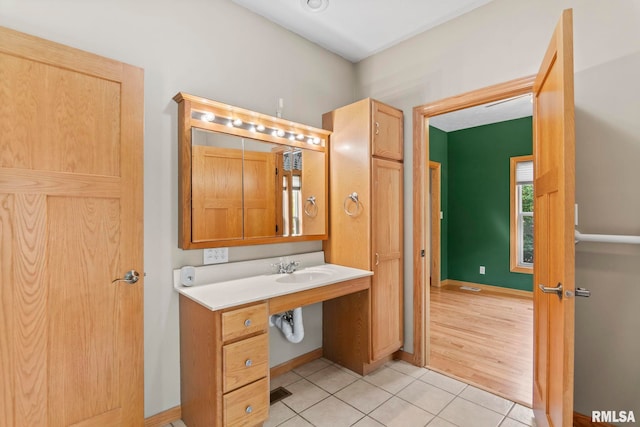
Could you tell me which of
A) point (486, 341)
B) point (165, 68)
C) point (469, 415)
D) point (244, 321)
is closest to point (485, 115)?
point (486, 341)

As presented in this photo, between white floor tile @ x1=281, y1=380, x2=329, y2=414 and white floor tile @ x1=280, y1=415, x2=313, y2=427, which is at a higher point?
white floor tile @ x1=280, y1=415, x2=313, y2=427

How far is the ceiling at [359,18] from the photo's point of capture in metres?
2.23

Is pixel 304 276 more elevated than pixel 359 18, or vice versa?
pixel 359 18

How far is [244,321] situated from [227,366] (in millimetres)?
230

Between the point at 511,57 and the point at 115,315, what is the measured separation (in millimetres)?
2876

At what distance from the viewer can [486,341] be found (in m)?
3.06

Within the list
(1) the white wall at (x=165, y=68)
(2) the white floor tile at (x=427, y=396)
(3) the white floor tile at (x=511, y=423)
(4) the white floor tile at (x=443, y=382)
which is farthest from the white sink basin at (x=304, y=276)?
(3) the white floor tile at (x=511, y=423)

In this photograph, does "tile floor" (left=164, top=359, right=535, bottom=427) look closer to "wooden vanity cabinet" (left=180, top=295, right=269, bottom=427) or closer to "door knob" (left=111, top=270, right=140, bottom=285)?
"wooden vanity cabinet" (left=180, top=295, right=269, bottom=427)

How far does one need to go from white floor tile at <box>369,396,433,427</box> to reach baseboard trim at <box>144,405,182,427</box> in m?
1.20

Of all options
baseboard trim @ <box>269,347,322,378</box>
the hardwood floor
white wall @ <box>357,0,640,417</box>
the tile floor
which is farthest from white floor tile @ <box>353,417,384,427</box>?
white wall @ <box>357,0,640,417</box>

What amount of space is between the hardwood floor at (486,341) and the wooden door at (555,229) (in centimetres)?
48

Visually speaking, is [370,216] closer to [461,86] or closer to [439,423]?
[461,86]

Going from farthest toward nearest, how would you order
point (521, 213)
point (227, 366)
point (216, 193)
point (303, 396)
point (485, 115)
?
1. point (521, 213)
2. point (485, 115)
3. point (303, 396)
4. point (216, 193)
5. point (227, 366)

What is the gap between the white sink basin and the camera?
7.20 ft
